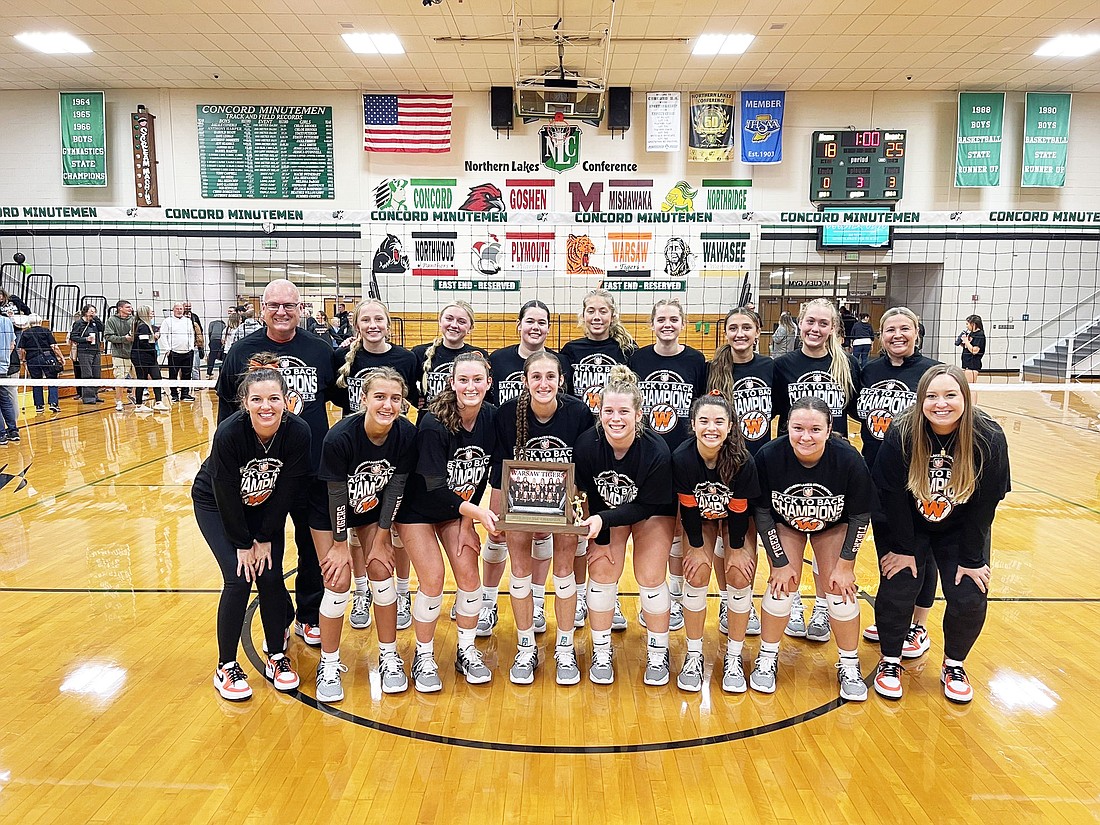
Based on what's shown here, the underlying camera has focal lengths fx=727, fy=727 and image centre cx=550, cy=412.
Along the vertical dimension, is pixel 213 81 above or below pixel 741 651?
above

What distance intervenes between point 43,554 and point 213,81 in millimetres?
12106

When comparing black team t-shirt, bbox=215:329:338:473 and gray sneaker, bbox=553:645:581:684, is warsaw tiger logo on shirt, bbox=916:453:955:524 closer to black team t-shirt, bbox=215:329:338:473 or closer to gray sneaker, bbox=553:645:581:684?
gray sneaker, bbox=553:645:581:684

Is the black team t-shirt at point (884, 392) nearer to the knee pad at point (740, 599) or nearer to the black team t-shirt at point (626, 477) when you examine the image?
the knee pad at point (740, 599)

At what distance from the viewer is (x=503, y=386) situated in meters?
3.83

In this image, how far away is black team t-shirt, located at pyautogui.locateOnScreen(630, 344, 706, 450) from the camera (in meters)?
3.68

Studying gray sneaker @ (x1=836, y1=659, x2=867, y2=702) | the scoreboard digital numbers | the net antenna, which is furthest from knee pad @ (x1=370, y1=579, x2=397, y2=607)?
the scoreboard digital numbers

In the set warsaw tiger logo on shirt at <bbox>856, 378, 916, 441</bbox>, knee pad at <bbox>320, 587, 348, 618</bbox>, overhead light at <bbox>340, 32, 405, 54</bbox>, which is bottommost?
knee pad at <bbox>320, 587, 348, 618</bbox>

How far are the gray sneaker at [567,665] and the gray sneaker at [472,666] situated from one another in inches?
12.3

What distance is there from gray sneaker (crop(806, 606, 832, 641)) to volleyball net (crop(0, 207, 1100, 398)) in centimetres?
884

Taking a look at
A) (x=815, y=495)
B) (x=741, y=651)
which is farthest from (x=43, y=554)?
(x=815, y=495)

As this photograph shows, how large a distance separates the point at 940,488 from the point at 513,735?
199 cm

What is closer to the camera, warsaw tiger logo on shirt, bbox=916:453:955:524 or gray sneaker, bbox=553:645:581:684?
warsaw tiger logo on shirt, bbox=916:453:955:524

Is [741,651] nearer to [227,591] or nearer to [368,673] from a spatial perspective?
[368,673]

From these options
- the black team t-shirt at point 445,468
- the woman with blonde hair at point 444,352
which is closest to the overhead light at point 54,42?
the woman with blonde hair at point 444,352
